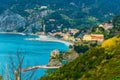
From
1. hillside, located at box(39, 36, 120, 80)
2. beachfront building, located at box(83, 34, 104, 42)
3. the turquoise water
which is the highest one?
hillside, located at box(39, 36, 120, 80)

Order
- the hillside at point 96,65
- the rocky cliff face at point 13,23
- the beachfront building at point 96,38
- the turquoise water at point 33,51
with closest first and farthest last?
1. the hillside at point 96,65
2. the turquoise water at point 33,51
3. the beachfront building at point 96,38
4. the rocky cliff face at point 13,23

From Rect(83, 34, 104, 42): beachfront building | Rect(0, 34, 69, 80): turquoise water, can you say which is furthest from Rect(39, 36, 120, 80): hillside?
Rect(83, 34, 104, 42): beachfront building

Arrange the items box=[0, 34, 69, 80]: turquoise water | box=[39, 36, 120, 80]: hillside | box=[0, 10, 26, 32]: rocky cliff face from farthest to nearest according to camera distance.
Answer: box=[0, 10, 26, 32]: rocky cliff face → box=[0, 34, 69, 80]: turquoise water → box=[39, 36, 120, 80]: hillside

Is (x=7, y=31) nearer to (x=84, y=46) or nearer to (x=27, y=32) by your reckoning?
(x=27, y=32)

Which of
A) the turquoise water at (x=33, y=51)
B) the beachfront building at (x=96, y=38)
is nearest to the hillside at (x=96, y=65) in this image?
the turquoise water at (x=33, y=51)

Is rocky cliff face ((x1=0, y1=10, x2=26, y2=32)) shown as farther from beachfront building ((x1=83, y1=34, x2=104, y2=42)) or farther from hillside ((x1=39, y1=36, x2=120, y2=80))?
hillside ((x1=39, y1=36, x2=120, y2=80))

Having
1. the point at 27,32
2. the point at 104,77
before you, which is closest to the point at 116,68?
the point at 104,77

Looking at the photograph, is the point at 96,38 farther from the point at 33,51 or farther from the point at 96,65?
the point at 96,65

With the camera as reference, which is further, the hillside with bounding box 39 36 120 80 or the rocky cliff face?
the rocky cliff face

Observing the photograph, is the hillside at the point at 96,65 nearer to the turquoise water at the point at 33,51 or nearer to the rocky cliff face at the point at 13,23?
the turquoise water at the point at 33,51
